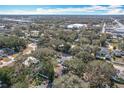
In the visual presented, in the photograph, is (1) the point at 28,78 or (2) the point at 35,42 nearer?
(1) the point at 28,78

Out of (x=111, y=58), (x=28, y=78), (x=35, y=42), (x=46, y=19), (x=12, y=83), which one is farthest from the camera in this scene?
(x=46, y=19)

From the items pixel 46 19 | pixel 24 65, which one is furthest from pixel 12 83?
pixel 46 19
